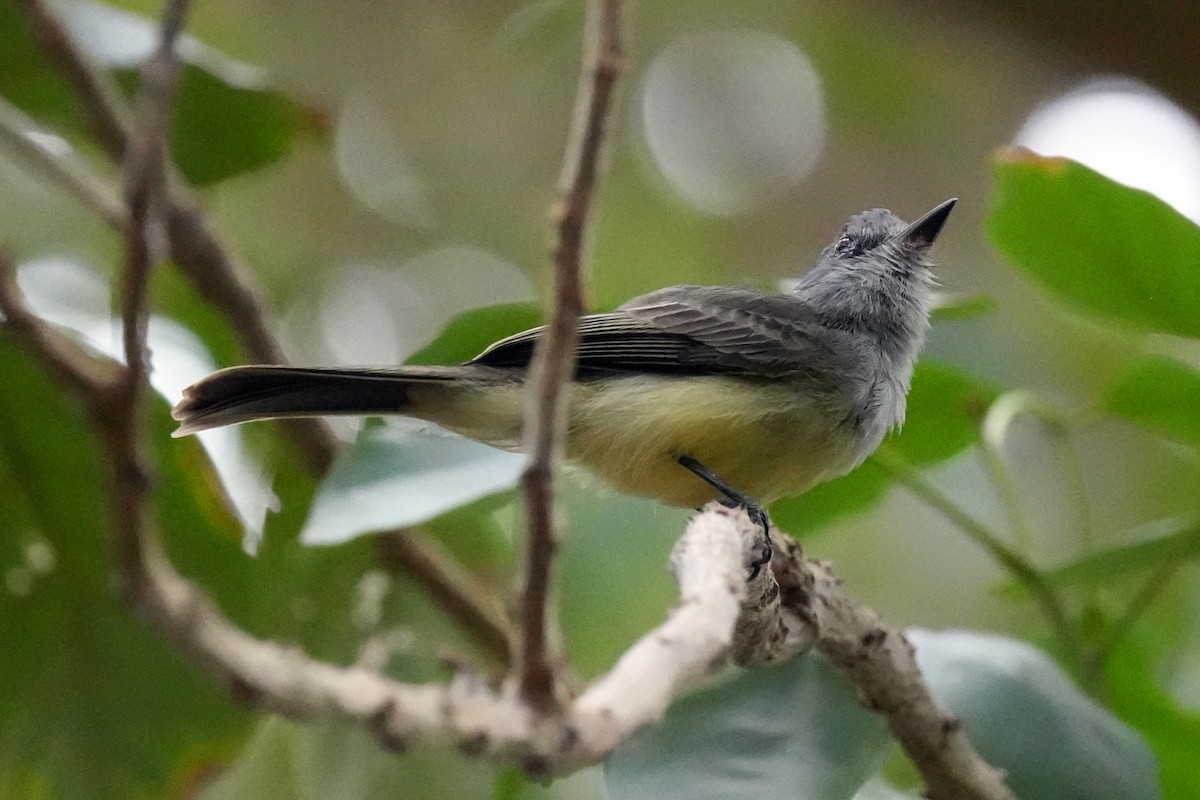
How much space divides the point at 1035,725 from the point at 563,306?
1.54m

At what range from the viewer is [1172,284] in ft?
7.67

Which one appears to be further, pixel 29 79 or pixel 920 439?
pixel 29 79

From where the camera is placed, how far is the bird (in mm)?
2750

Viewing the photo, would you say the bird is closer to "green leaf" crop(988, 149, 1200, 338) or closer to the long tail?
the long tail

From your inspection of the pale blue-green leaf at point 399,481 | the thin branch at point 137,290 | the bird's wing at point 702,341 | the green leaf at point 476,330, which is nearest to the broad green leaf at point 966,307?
the bird's wing at point 702,341

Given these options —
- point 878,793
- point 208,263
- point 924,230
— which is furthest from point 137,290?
point 924,230

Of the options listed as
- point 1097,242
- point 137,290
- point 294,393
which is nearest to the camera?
point 137,290

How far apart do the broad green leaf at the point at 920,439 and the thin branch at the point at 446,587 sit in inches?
27.4

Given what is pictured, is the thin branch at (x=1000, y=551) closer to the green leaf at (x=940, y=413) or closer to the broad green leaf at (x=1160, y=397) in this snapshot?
the green leaf at (x=940, y=413)

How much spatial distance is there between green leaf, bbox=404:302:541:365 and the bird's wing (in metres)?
0.12

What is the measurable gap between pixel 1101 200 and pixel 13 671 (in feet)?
7.39

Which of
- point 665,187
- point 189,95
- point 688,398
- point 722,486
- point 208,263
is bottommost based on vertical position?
point 665,187

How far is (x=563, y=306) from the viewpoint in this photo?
3.46 feet

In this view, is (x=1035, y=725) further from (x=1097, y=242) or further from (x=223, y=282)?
(x=223, y=282)
